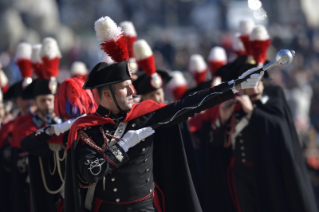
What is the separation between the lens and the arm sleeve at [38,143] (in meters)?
5.05

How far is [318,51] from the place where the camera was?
53.1 feet

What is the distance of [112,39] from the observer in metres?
4.35

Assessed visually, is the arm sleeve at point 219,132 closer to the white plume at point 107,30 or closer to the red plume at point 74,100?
the red plume at point 74,100

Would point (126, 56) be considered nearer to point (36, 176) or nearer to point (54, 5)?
point (36, 176)

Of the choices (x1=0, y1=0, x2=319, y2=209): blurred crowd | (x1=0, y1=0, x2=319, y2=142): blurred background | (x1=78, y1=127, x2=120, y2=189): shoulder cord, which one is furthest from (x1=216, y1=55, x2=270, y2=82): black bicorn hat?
(x1=0, y1=0, x2=319, y2=142): blurred background

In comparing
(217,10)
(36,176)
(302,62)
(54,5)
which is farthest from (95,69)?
(54,5)

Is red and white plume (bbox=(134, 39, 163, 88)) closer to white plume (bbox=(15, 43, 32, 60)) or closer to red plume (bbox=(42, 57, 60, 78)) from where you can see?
red plume (bbox=(42, 57, 60, 78))

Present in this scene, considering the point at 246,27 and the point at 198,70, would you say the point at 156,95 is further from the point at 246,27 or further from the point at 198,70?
the point at 198,70

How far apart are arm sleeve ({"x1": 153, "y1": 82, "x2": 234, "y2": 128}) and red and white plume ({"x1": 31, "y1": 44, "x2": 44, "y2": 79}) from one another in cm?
240

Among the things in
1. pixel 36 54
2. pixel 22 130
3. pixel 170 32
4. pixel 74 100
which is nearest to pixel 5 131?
pixel 22 130

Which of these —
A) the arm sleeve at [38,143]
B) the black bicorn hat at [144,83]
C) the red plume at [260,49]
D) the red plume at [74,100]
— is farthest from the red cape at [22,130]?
the red plume at [260,49]

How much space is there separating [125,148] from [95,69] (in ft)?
2.15

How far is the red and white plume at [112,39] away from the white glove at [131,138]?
583 millimetres

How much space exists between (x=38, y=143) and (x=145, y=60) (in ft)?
6.56
